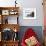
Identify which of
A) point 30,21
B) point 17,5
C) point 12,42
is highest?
point 17,5

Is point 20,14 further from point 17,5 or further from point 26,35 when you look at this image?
point 26,35

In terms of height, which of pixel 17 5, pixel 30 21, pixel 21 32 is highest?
pixel 17 5

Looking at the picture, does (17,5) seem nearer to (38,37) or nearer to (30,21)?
(30,21)

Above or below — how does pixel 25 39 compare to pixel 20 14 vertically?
below

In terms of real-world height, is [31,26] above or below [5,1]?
below

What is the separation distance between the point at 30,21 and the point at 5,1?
111cm

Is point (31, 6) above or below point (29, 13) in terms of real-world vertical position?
→ above

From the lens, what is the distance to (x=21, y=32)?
17.2ft

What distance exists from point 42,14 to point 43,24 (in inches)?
13.7

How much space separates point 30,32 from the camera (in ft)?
16.5

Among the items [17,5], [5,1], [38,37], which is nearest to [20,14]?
[17,5]

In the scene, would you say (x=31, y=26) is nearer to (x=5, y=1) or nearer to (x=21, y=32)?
(x=21, y=32)

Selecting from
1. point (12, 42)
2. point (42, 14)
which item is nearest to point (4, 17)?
point (12, 42)

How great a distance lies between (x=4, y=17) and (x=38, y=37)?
137 centimetres
